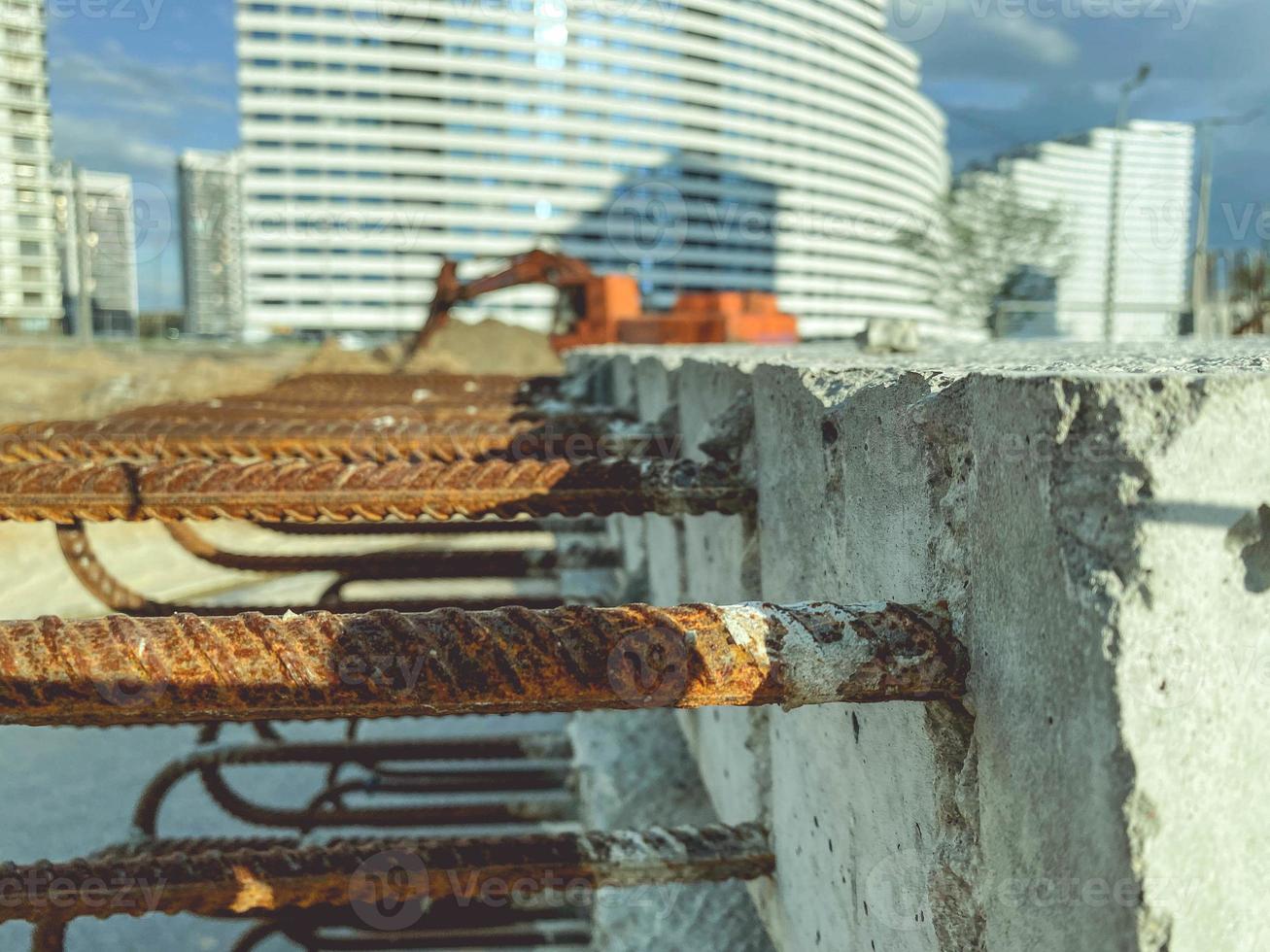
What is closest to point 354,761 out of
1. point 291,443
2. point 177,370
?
point 291,443

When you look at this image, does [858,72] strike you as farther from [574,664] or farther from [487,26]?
[574,664]

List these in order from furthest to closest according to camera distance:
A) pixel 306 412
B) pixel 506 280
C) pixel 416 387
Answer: pixel 506 280 < pixel 416 387 < pixel 306 412

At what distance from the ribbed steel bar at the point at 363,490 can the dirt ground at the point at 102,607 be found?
1927 mm

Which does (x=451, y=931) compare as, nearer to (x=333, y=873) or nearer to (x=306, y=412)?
(x=333, y=873)

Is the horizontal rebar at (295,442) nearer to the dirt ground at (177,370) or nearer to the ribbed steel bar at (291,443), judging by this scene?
the ribbed steel bar at (291,443)

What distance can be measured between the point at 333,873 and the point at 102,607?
7.17 m

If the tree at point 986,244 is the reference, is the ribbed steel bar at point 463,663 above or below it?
below

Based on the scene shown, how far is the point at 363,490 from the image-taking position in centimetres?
182

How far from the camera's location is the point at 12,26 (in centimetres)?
1077

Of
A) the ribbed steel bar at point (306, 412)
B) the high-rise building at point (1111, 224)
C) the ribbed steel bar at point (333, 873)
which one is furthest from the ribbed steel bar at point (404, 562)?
the high-rise building at point (1111, 224)

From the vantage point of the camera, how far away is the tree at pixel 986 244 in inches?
1382

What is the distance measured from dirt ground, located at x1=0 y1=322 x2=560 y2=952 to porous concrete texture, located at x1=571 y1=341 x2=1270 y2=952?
323cm

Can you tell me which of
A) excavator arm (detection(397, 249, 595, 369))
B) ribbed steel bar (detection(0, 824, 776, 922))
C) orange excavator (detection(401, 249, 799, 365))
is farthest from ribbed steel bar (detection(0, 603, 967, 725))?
excavator arm (detection(397, 249, 595, 369))

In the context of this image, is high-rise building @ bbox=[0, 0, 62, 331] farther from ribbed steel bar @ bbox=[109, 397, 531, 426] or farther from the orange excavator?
ribbed steel bar @ bbox=[109, 397, 531, 426]
